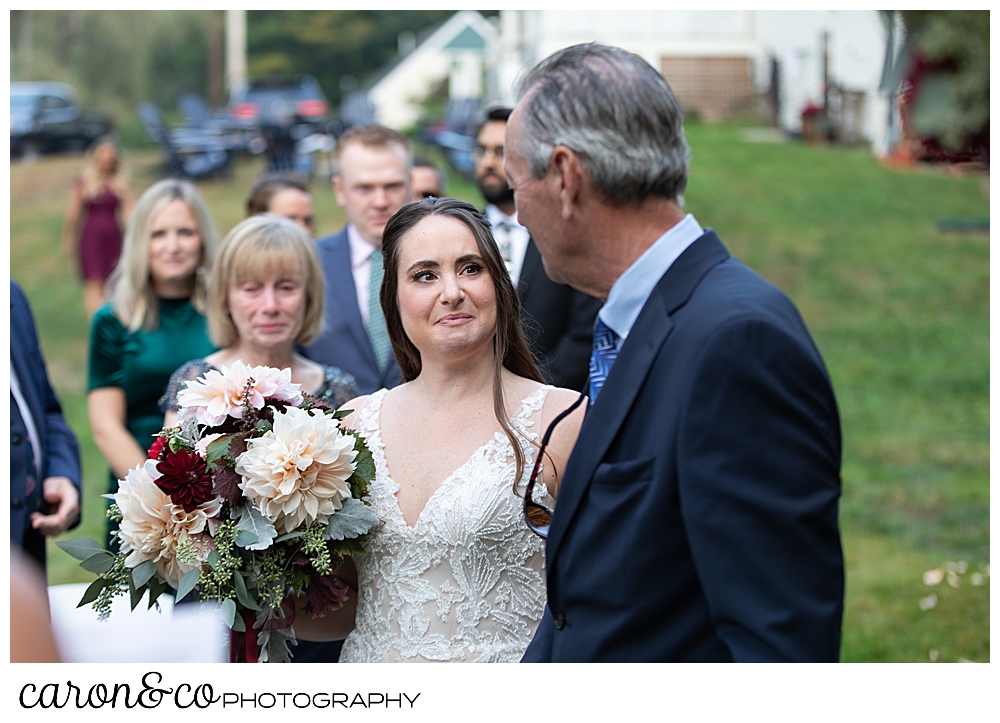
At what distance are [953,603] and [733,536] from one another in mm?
4898

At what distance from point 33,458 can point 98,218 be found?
9914 millimetres

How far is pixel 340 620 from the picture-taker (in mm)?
2902

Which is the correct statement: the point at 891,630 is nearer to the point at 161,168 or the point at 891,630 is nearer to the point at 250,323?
the point at 250,323

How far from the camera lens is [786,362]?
165 cm

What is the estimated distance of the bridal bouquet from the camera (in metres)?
2.32

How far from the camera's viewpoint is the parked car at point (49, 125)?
2417 centimetres

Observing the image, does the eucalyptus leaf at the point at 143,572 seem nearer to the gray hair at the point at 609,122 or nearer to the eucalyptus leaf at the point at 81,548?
the eucalyptus leaf at the point at 81,548

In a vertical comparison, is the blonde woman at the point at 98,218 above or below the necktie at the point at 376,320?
below

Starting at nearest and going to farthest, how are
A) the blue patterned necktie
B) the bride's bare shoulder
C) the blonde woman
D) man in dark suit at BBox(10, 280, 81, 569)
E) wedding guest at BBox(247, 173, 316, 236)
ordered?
1. the blue patterned necktie
2. the bride's bare shoulder
3. man in dark suit at BBox(10, 280, 81, 569)
4. wedding guest at BBox(247, 173, 316, 236)
5. the blonde woman

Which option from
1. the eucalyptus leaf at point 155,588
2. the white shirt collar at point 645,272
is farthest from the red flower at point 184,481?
the white shirt collar at point 645,272

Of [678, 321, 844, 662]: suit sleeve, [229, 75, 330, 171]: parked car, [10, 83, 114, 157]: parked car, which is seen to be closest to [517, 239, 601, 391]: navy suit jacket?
[678, 321, 844, 662]: suit sleeve

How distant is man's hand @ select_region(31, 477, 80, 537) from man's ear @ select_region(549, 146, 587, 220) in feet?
9.49

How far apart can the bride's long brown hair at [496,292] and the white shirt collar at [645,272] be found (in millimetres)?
838

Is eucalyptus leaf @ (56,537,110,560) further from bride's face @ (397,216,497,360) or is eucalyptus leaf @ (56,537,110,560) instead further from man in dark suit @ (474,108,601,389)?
man in dark suit @ (474,108,601,389)
